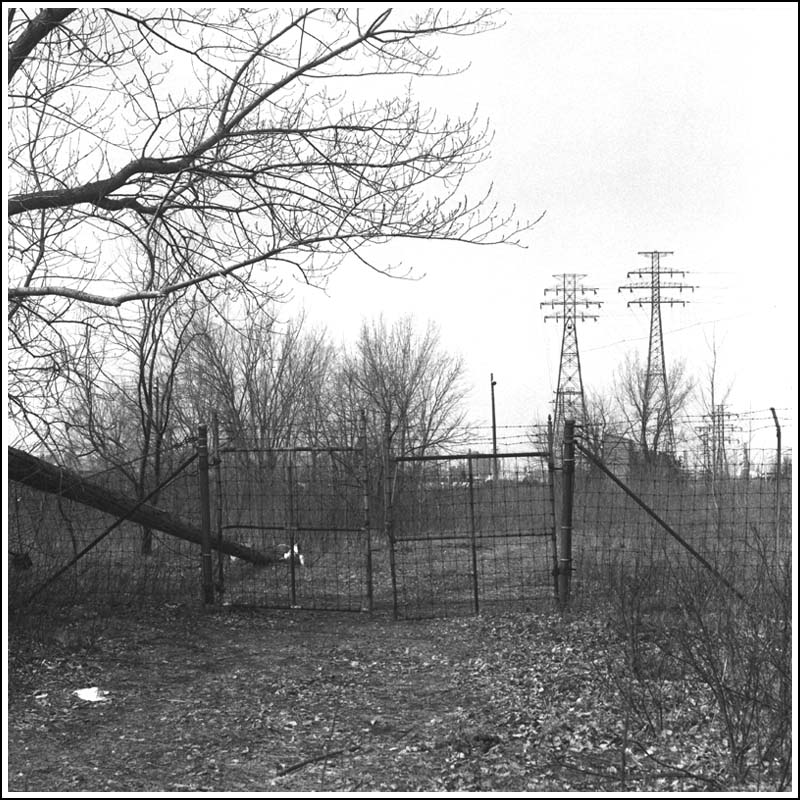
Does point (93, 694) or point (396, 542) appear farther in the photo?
point (396, 542)

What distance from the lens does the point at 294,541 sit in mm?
9219

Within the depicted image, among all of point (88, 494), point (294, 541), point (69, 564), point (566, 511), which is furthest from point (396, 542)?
point (69, 564)

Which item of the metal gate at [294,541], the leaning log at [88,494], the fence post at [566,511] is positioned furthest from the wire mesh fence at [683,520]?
the leaning log at [88,494]

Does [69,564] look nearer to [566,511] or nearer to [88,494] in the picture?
[88,494]

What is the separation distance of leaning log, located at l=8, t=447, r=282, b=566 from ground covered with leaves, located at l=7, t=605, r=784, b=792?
1.17 meters

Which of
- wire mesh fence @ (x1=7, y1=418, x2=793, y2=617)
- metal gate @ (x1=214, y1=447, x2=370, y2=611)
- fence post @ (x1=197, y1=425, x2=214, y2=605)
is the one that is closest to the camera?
wire mesh fence @ (x1=7, y1=418, x2=793, y2=617)

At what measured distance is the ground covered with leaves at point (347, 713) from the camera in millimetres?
4230

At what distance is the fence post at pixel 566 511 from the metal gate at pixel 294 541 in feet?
6.07

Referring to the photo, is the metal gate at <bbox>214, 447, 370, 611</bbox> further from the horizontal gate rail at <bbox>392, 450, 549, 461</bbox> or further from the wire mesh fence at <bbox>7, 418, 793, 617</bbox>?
the horizontal gate rail at <bbox>392, 450, 549, 461</bbox>

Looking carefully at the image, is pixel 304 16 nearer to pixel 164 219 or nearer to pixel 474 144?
pixel 474 144

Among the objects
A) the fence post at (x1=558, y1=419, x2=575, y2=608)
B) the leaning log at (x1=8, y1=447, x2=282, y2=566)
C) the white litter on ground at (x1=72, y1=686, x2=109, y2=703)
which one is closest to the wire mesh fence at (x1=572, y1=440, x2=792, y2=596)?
the fence post at (x1=558, y1=419, x2=575, y2=608)

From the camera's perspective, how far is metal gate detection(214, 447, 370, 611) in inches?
349

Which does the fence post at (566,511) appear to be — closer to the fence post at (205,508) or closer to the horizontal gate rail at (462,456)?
the horizontal gate rail at (462,456)

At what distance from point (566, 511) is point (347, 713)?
10.8 feet
